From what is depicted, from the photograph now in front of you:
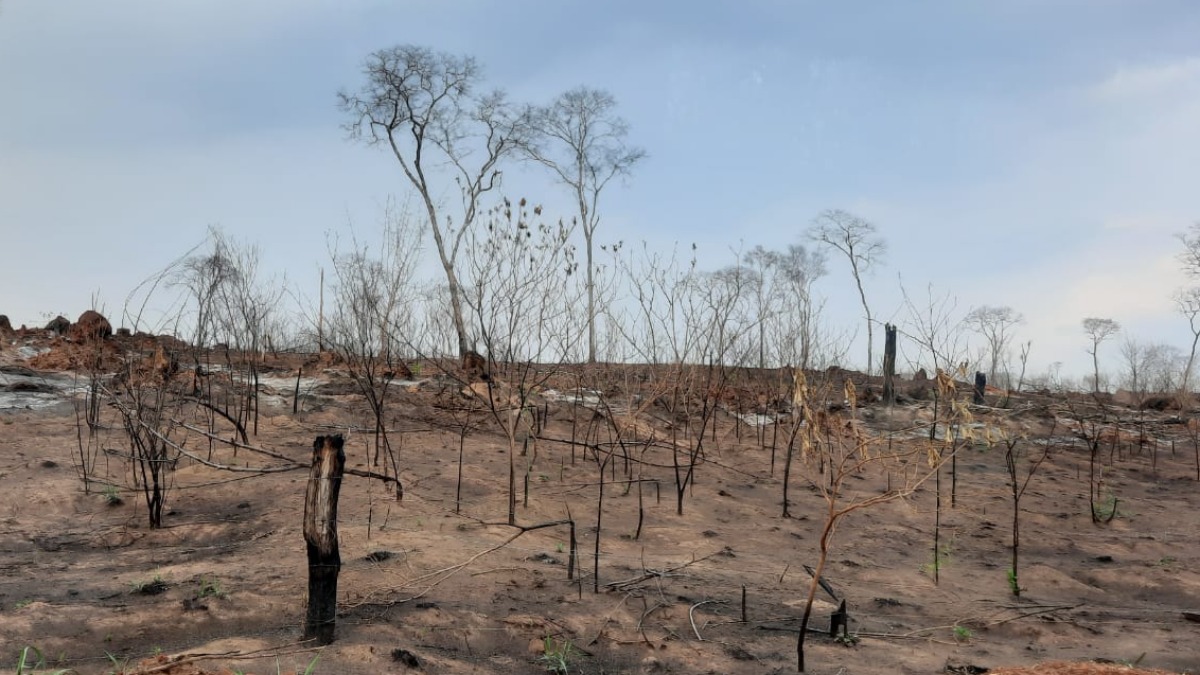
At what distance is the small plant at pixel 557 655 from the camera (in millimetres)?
4684

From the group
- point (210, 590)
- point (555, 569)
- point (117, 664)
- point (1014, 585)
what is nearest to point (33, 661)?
point (117, 664)

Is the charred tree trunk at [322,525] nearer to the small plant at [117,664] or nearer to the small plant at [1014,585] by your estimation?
the small plant at [117,664]

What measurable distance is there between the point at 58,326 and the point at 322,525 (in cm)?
1611

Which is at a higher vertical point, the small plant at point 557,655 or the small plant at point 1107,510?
the small plant at point 1107,510

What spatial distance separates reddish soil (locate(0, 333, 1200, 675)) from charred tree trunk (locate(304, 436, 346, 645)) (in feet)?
0.72

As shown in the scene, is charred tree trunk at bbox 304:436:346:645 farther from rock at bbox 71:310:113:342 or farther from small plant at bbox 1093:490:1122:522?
rock at bbox 71:310:113:342

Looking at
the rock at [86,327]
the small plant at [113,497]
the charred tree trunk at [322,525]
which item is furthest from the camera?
the rock at [86,327]

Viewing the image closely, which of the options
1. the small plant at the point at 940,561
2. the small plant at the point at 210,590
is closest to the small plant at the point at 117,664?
the small plant at the point at 210,590

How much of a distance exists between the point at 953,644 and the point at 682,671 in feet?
6.46

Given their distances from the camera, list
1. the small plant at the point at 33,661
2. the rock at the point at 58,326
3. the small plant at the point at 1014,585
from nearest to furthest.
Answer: the small plant at the point at 33,661
the small plant at the point at 1014,585
the rock at the point at 58,326

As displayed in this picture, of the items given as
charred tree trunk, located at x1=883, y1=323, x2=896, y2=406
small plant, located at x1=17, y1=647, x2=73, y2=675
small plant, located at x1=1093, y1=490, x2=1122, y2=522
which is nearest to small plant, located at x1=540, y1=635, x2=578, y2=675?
small plant, located at x1=17, y1=647, x2=73, y2=675

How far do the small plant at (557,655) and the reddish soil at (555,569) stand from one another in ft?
0.11

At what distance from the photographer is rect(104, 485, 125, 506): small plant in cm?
774

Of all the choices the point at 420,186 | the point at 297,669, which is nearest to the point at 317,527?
the point at 297,669
